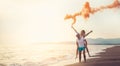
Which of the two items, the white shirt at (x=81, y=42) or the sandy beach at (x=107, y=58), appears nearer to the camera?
the sandy beach at (x=107, y=58)

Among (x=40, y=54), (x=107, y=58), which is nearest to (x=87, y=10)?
(x=107, y=58)

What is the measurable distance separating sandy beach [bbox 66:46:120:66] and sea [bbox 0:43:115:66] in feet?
0.24

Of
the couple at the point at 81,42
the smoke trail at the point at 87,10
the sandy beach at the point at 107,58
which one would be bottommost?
→ the sandy beach at the point at 107,58

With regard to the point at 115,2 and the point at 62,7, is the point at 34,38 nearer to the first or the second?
the point at 62,7

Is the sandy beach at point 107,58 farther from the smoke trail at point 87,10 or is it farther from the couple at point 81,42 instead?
the smoke trail at point 87,10

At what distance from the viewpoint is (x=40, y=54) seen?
4688mm

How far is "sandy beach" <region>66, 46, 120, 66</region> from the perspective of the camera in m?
4.36

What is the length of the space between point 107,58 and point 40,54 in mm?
836

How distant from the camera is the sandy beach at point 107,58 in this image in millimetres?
4359

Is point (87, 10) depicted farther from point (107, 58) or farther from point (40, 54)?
point (40, 54)

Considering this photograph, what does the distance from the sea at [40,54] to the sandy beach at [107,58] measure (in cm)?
7

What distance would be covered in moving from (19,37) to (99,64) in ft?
3.57

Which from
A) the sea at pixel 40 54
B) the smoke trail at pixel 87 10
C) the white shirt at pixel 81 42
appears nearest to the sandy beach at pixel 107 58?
the sea at pixel 40 54

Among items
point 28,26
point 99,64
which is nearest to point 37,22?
point 28,26
